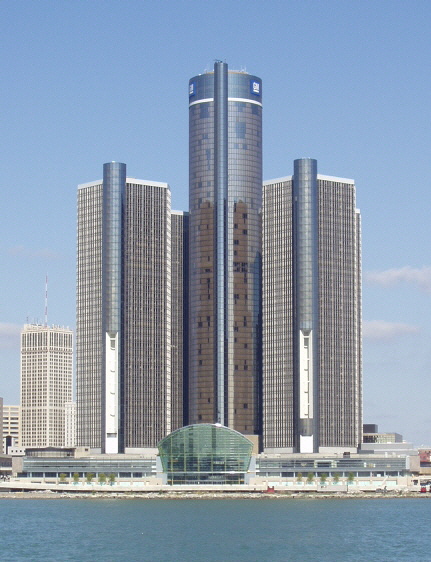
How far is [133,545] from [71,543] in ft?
28.3

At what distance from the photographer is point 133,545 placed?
598 feet

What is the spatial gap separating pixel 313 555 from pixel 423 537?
29.4m

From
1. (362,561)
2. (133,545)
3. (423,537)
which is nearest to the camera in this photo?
(362,561)

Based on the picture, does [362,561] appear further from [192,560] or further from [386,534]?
[386,534]

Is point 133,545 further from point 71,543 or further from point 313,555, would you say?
point 313,555

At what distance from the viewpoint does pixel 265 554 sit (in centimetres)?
17138

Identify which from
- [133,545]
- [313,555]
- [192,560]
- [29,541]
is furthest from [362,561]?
[29,541]

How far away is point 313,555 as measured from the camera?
170m

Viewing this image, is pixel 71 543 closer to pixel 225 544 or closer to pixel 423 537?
pixel 225 544

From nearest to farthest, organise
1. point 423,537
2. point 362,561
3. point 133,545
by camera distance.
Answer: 1. point 362,561
2. point 133,545
3. point 423,537

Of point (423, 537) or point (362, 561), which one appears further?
point (423, 537)

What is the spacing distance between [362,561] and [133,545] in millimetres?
32542

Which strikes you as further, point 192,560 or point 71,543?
point 71,543

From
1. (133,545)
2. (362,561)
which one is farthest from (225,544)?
(362,561)
